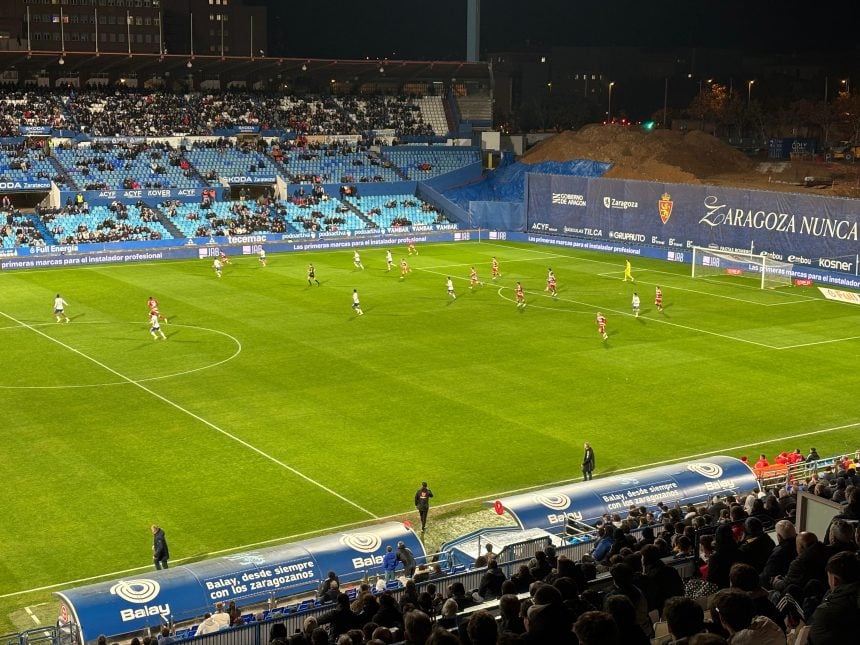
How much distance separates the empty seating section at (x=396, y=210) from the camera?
80250 millimetres

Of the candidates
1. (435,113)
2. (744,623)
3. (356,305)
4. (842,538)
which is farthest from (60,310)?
(435,113)

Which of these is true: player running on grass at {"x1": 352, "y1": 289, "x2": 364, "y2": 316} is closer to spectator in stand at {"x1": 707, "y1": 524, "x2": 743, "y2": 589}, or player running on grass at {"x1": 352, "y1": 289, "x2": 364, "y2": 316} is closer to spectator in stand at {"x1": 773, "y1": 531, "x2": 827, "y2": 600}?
spectator in stand at {"x1": 707, "y1": 524, "x2": 743, "y2": 589}

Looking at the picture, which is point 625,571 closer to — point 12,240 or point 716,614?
point 716,614

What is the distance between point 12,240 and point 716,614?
64.8 m

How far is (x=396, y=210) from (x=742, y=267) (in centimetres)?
2931

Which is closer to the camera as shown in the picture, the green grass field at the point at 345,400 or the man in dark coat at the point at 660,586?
the man in dark coat at the point at 660,586

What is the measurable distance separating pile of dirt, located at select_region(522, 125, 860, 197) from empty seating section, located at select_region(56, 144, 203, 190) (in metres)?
28.9

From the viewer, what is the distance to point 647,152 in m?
86.6

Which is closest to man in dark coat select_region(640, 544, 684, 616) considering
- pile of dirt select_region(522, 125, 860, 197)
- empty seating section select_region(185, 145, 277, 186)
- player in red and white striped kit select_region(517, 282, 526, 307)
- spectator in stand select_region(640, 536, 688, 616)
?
spectator in stand select_region(640, 536, 688, 616)

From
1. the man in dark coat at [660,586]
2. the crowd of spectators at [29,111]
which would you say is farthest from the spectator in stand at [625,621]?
the crowd of spectators at [29,111]

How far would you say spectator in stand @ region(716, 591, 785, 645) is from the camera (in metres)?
6.97

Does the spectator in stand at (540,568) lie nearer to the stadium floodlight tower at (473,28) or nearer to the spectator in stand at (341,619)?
the spectator in stand at (341,619)

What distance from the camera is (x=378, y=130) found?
95.4 metres

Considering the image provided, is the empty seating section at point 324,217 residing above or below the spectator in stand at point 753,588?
below
